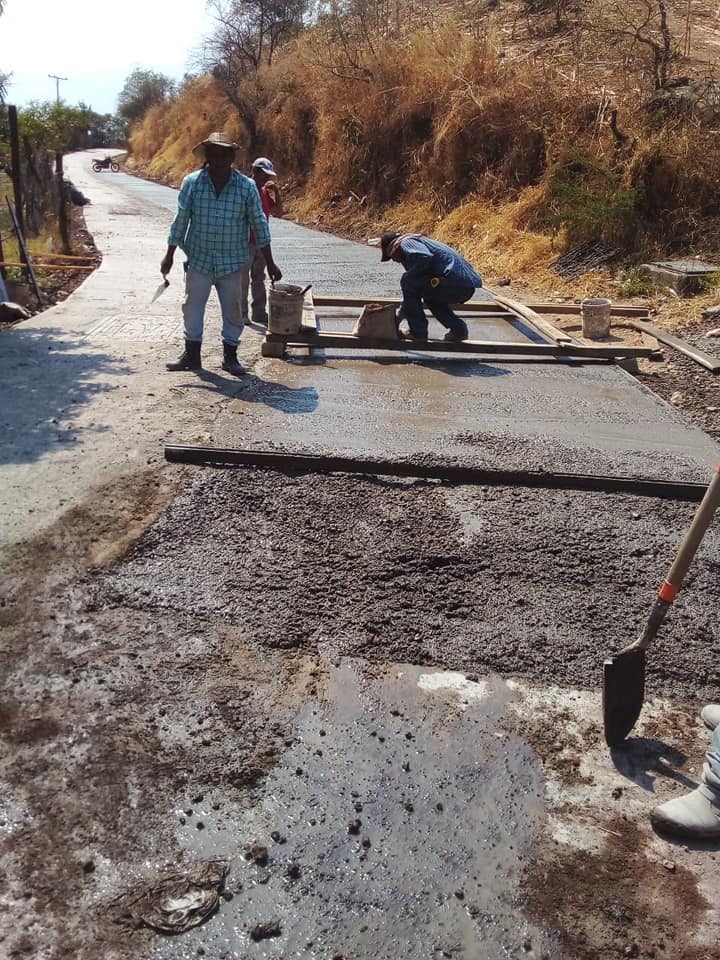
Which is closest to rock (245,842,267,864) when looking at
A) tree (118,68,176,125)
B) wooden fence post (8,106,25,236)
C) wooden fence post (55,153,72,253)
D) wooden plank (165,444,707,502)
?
wooden plank (165,444,707,502)

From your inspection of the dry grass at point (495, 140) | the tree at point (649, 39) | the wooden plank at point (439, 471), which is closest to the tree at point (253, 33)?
the dry grass at point (495, 140)

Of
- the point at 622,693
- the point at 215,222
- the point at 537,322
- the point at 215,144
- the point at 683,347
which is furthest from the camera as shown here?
the point at 537,322

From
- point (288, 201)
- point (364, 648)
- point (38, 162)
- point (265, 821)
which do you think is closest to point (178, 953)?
point (265, 821)

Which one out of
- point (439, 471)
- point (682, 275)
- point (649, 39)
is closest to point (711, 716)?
point (439, 471)

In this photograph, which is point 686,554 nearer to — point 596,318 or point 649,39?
point 596,318

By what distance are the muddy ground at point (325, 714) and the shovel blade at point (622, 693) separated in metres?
0.09

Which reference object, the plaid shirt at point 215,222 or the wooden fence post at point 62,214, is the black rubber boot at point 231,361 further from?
the wooden fence post at point 62,214

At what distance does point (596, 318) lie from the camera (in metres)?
8.28

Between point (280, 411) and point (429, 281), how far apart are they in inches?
96.2

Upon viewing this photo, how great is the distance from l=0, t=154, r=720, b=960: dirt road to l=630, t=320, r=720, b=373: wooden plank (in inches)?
87.2

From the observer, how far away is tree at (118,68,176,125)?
6688cm

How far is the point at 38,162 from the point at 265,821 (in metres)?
13.8

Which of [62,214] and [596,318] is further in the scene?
[62,214]

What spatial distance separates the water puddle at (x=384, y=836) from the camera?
2.13 m
